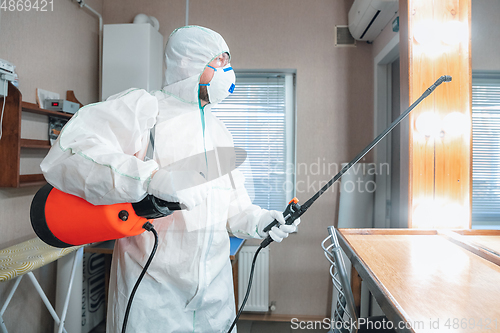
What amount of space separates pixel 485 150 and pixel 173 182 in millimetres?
1343

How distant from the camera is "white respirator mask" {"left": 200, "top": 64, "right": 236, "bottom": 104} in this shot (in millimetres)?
1059

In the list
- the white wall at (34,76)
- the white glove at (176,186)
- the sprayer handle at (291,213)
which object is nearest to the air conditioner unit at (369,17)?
the sprayer handle at (291,213)

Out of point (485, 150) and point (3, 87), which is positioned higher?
point (3, 87)

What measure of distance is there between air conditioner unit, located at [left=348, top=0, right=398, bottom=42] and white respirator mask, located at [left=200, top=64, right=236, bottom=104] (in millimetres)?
1179

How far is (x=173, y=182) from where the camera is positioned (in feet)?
2.36

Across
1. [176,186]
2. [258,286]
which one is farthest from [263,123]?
[176,186]

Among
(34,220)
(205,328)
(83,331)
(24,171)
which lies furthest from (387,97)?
(83,331)

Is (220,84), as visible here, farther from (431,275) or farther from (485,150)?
(485,150)

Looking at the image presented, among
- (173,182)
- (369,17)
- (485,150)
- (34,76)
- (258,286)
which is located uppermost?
Answer: (369,17)

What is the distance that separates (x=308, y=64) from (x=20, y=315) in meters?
2.50

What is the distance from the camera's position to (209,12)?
89.5 inches

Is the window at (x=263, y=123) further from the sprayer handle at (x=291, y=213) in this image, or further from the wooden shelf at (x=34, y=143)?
the sprayer handle at (x=291, y=213)

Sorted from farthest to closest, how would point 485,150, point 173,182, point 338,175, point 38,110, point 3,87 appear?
1. point 38,110
2. point 3,87
3. point 485,150
4. point 338,175
5. point 173,182

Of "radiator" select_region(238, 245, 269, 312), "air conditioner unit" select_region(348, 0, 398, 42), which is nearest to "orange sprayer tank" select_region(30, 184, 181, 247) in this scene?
"radiator" select_region(238, 245, 269, 312)
